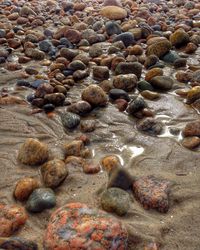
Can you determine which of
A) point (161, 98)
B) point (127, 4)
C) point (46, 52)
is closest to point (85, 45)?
point (46, 52)

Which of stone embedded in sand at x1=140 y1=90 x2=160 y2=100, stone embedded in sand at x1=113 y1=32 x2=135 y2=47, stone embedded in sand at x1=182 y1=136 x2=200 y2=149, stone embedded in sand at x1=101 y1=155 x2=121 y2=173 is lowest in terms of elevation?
stone embedded in sand at x1=113 y1=32 x2=135 y2=47

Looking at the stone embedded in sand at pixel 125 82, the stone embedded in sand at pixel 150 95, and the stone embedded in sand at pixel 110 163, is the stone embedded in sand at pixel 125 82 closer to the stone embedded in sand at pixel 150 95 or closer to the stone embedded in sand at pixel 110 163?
the stone embedded in sand at pixel 150 95

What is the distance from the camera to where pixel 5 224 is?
2.33m

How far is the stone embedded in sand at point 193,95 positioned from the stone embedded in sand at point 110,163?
5.01 feet

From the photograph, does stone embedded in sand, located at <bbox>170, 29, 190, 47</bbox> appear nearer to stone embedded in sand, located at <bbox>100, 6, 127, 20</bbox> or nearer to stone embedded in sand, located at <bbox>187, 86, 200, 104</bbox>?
stone embedded in sand, located at <bbox>187, 86, 200, 104</bbox>

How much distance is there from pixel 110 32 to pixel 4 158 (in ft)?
14.2

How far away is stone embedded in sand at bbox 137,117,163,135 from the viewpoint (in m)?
3.57

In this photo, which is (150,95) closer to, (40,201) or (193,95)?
(193,95)

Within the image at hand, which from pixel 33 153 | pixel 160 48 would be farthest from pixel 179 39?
pixel 33 153

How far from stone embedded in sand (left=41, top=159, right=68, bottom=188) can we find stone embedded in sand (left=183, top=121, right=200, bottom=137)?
132 centimetres

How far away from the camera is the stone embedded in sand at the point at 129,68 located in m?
4.77

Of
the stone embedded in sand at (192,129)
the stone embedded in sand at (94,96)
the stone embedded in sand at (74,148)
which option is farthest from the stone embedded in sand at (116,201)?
the stone embedded in sand at (94,96)

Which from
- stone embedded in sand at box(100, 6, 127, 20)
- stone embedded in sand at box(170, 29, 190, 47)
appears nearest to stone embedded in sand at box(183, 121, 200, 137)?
stone embedded in sand at box(170, 29, 190, 47)

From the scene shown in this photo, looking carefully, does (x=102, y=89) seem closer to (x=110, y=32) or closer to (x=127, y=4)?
(x=110, y=32)
